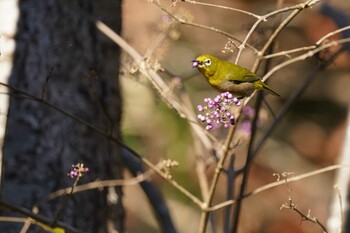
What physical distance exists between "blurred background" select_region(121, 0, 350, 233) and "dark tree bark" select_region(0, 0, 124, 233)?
481cm

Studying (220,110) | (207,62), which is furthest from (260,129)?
(220,110)

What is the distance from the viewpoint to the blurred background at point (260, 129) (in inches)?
358

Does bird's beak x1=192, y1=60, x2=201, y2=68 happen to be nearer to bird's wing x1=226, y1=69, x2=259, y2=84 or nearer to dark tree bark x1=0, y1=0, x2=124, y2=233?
bird's wing x1=226, y1=69, x2=259, y2=84

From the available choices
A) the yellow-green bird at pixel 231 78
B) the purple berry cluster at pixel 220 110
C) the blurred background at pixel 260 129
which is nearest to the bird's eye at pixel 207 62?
the yellow-green bird at pixel 231 78

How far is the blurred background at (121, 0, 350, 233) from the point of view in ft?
29.9

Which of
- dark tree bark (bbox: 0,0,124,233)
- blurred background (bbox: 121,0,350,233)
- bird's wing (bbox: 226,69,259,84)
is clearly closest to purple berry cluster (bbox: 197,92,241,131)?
bird's wing (bbox: 226,69,259,84)

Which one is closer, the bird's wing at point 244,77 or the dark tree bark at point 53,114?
the bird's wing at point 244,77

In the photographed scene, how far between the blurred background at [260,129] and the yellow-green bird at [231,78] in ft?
21.2

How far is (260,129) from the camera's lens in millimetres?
9211

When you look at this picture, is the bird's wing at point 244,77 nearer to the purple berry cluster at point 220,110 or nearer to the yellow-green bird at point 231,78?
the yellow-green bird at point 231,78

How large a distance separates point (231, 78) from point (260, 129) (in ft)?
22.6

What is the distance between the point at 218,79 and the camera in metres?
2.37

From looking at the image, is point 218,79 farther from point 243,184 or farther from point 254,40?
point 254,40

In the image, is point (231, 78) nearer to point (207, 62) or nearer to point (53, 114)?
point (207, 62)
